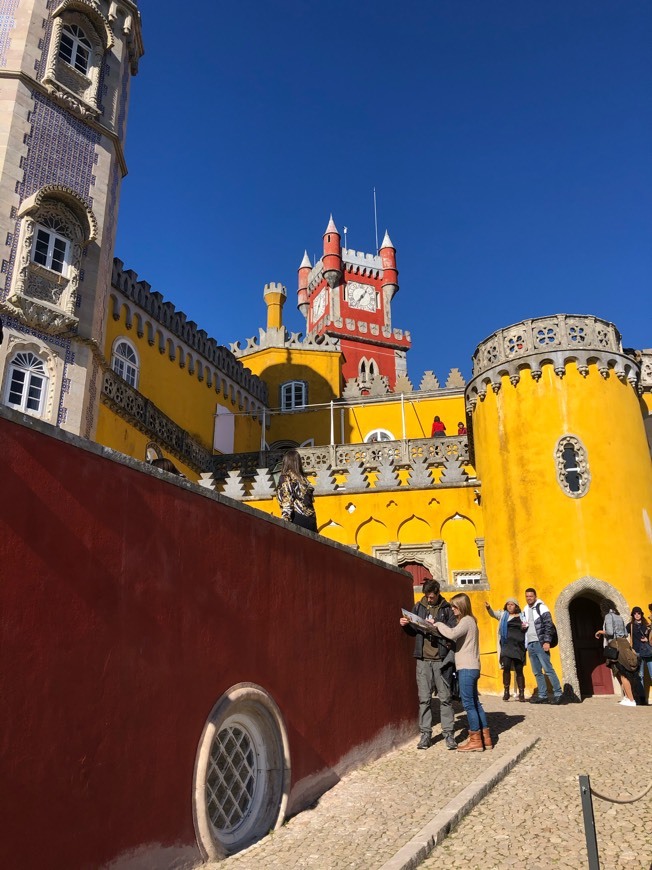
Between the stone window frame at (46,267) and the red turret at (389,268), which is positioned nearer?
the stone window frame at (46,267)

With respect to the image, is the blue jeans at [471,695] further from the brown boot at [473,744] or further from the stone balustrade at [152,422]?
the stone balustrade at [152,422]

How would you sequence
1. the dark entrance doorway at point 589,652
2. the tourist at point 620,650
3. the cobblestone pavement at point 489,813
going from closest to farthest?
the cobblestone pavement at point 489,813, the tourist at point 620,650, the dark entrance doorway at point 589,652

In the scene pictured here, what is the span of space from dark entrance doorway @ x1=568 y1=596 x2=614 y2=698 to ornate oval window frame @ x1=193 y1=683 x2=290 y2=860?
983 centimetres

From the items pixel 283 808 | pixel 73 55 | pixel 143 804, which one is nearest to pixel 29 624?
pixel 143 804

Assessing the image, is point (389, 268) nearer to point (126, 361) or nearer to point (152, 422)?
point (126, 361)

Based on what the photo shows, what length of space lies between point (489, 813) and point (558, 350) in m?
11.5

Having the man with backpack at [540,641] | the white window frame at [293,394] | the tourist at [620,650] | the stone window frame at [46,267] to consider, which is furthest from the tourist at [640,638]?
the white window frame at [293,394]

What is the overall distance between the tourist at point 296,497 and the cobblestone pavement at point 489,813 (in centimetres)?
275

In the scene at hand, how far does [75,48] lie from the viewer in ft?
52.3

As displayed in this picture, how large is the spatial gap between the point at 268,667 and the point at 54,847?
96.0 inches

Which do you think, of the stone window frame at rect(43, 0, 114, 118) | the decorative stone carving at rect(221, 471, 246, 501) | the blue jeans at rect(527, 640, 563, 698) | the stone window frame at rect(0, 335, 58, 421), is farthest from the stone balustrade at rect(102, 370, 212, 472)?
the blue jeans at rect(527, 640, 563, 698)

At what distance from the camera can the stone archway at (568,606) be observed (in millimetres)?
13297

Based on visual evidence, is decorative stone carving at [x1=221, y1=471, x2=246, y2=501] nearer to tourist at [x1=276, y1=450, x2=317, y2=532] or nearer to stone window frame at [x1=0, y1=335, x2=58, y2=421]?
stone window frame at [x1=0, y1=335, x2=58, y2=421]

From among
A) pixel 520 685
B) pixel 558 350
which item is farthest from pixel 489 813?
pixel 558 350
